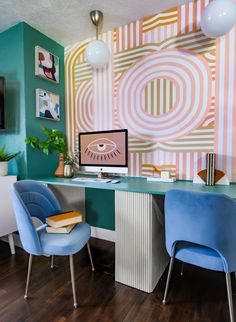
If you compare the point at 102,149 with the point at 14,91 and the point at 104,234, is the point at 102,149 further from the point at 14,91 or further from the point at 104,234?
the point at 14,91

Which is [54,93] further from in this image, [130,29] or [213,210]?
[213,210]

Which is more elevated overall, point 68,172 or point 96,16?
point 96,16

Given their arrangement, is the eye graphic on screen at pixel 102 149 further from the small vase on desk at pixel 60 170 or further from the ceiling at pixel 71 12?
the ceiling at pixel 71 12

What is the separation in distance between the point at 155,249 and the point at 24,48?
2.31 m

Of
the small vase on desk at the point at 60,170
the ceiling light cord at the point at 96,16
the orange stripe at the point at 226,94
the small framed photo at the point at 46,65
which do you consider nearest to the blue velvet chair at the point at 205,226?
the orange stripe at the point at 226,94

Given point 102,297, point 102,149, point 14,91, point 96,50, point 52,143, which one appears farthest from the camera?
point 52,143

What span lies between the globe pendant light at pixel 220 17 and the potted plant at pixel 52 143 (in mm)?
1656

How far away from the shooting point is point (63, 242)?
48.5 inches

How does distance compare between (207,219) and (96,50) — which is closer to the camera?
(207,219)

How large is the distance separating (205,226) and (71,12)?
219 cm

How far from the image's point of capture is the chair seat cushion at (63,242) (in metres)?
1.21

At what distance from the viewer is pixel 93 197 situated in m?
2.31

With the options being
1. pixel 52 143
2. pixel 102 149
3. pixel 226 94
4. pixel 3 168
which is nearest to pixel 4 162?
pixel 3 168

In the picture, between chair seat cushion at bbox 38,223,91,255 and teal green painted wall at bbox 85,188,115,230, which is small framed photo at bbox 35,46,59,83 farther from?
chair seat cushion at bbox 38,223,91,255
